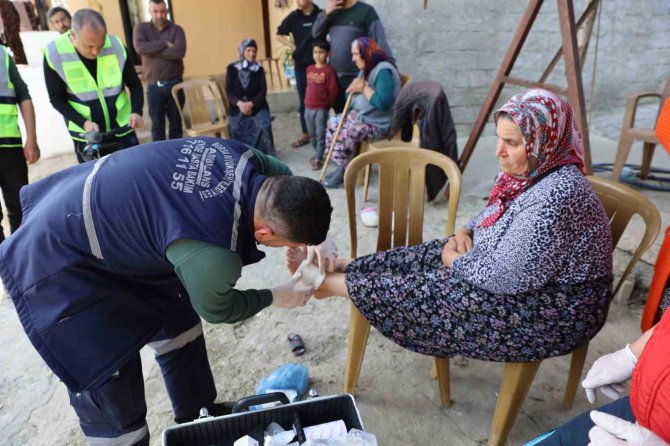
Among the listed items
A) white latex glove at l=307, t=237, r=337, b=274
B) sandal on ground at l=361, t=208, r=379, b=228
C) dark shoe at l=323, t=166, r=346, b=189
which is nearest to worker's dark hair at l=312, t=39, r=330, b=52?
dark shoe at l=323, t=166, r=346, b=189

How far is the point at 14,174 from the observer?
2.83 m

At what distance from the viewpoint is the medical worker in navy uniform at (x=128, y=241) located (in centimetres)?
Answer: 116

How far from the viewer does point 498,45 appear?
550 cm

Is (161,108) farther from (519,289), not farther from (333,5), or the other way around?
(519,289)

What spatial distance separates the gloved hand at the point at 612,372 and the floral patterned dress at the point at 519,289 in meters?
0.20

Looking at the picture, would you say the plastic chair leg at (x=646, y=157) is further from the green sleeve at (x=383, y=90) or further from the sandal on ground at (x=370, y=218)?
the sandal on ground at (x=370, y=218)

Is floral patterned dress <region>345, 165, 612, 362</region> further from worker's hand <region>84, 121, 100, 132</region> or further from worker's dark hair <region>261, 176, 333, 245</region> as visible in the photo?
worker's hand <region>84, 121, 100, 132</region>

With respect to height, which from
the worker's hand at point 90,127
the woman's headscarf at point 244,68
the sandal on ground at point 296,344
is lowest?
→ the sandal on ground at point 296,344

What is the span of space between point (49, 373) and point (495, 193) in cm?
221

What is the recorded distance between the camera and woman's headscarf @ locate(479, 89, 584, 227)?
4.97ft

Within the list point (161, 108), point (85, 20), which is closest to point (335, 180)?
point (161, 108)

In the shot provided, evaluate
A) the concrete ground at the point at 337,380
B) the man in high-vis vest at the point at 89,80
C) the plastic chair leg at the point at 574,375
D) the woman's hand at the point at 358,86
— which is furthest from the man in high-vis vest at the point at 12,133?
the plastic chair leg at the point at 574,375

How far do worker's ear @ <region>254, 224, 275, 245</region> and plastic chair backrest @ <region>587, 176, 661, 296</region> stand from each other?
52.0 inches

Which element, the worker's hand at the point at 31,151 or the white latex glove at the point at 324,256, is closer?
the white latex glove at the point at 324,256
